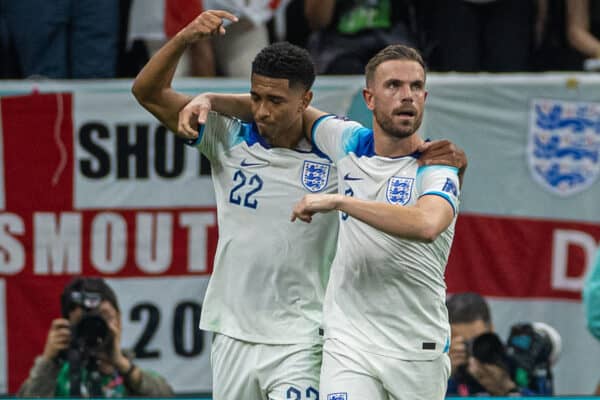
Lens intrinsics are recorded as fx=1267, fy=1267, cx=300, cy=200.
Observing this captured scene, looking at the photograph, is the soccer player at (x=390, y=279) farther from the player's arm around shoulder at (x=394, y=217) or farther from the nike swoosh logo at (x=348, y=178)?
the player's arm around shoulder at (x=394, y=217)

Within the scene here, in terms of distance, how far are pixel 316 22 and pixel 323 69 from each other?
12.7 inches

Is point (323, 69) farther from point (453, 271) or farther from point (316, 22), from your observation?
point (453, 271)

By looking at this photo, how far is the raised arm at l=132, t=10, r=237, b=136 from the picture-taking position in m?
5.20

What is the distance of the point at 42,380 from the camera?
7.65 meters

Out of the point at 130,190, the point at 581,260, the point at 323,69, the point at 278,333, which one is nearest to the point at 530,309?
the point at 581,260

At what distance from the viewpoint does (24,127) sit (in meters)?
7.93

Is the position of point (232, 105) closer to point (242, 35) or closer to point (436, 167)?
point (436, 167)

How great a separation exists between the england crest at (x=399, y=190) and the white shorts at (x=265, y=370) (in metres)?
0.75

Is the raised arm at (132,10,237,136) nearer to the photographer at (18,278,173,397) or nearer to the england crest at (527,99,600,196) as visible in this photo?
the photographer at (18,278,173,397)

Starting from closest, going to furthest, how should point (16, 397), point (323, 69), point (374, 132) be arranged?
point (374, 132)
point (16, 397)
point (323, 69)

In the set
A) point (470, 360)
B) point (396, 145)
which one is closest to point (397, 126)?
point (396, 145)

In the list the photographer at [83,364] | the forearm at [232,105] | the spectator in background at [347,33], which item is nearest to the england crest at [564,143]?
the spectator in background at [347,33]

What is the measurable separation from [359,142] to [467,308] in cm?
290

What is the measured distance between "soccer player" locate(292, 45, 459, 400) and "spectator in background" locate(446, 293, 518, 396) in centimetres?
250
